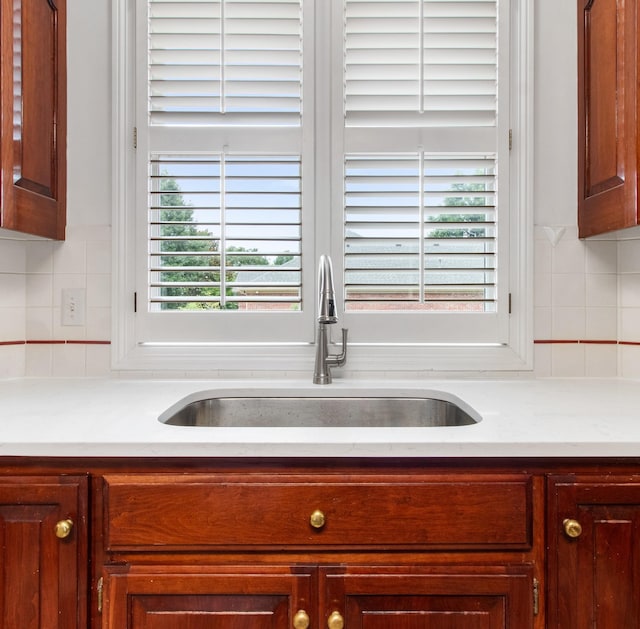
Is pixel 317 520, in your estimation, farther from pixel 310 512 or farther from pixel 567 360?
pixel 567 360

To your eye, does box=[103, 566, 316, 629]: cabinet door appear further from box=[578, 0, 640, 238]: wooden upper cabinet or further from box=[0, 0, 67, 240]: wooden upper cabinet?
box=[578, 0, 640, 238]: wooden upper cabinet

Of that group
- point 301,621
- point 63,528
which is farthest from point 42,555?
point 301,621

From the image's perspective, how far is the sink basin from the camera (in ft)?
4.86

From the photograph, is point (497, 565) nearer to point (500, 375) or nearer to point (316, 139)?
point (500, 375)

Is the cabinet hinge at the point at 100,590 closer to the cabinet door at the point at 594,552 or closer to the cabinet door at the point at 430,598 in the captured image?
the cabinet door at the point at 430,598

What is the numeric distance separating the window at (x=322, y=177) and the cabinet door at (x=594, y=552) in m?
0.67

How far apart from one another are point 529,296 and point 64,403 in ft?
4.70

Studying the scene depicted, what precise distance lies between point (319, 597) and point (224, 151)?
133 cm

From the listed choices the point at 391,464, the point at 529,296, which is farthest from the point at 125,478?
the point at 529,296

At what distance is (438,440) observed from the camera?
937 mm

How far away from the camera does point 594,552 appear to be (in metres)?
0.95

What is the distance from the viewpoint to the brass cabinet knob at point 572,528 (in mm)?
941

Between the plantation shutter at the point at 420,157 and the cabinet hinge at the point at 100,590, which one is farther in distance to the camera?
the plantation shutter at the point at 420,157

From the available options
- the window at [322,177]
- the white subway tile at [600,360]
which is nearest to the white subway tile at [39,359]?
the window at [322,177]
